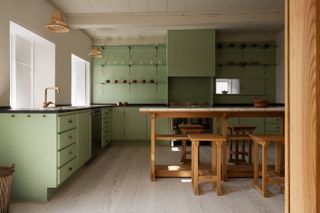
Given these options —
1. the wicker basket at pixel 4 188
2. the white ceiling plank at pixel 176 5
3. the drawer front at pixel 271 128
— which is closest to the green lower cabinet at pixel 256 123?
the drawer front at pixel 271 128

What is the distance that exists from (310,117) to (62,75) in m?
4.49

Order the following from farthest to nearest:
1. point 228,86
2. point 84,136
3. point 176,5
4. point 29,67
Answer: point 228,86 < point 176,5 < point 29,67 < point 84,136

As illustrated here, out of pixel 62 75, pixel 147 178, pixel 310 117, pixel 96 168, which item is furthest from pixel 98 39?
pixel 310 117

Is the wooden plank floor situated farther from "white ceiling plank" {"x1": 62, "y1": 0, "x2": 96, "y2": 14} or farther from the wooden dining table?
"white ceiling plank" {"x1": 62, "y1": 0, "x2": 96, "y2": 14}

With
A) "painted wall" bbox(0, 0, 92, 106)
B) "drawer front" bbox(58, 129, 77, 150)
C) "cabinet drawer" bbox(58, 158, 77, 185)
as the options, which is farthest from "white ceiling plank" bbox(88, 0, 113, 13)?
"cabinet drawer" bbox(58, 158, 77, 185)

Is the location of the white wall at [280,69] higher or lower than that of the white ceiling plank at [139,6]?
lower

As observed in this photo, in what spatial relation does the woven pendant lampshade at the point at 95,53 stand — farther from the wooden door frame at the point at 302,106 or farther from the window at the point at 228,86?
the wooden door frame at the point at 302,106

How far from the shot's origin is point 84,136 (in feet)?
12.0

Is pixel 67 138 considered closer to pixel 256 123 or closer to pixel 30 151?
pixel 30 151

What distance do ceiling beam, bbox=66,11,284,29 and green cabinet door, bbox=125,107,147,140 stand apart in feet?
6.77

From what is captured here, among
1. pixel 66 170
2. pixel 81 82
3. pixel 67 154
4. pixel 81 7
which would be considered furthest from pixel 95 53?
pixel 66 170

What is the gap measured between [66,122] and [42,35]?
68.9 inches

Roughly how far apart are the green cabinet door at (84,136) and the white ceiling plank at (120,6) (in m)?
1.94

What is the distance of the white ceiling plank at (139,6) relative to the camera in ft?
14.4
